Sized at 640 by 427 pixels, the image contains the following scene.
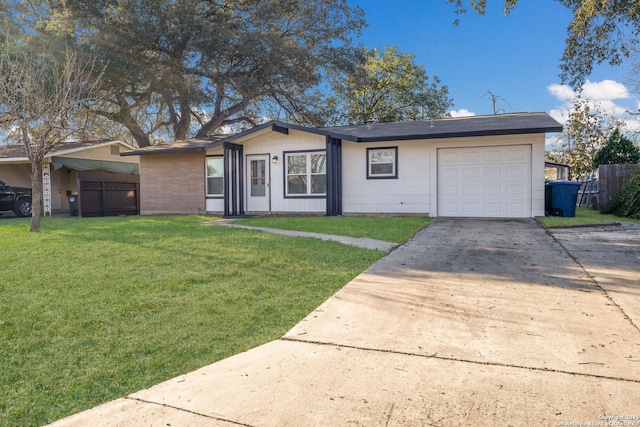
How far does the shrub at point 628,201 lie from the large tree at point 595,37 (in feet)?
13.4

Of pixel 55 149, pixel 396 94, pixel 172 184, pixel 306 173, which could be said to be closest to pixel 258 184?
pixel 306 173

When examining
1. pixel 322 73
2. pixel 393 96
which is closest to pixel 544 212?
pixel 322 73

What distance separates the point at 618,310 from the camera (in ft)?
11.8

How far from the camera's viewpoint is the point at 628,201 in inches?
496

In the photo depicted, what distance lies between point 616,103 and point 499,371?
2716 cm

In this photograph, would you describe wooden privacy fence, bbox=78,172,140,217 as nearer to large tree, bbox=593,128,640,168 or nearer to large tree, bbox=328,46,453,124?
large tree, bbox=328,46,453,124

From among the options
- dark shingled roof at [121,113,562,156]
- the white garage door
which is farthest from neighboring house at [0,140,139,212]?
the white garage door

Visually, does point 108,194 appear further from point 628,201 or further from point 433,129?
point 628,201

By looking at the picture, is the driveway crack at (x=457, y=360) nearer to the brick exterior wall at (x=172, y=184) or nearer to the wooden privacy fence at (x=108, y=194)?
the brick exterior wall at (x=172, y=184)

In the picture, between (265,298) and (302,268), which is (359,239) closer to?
(302,268)

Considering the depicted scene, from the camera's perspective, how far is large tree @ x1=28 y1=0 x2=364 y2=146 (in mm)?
18703

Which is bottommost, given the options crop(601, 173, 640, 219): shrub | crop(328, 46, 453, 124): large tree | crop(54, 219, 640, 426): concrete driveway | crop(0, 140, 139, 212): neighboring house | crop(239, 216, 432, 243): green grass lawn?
crop(54, 219, 640, 426): concrete driveway

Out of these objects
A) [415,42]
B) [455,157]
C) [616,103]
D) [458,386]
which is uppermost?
[415,42]

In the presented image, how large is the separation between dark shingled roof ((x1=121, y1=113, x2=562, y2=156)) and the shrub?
3148mm
